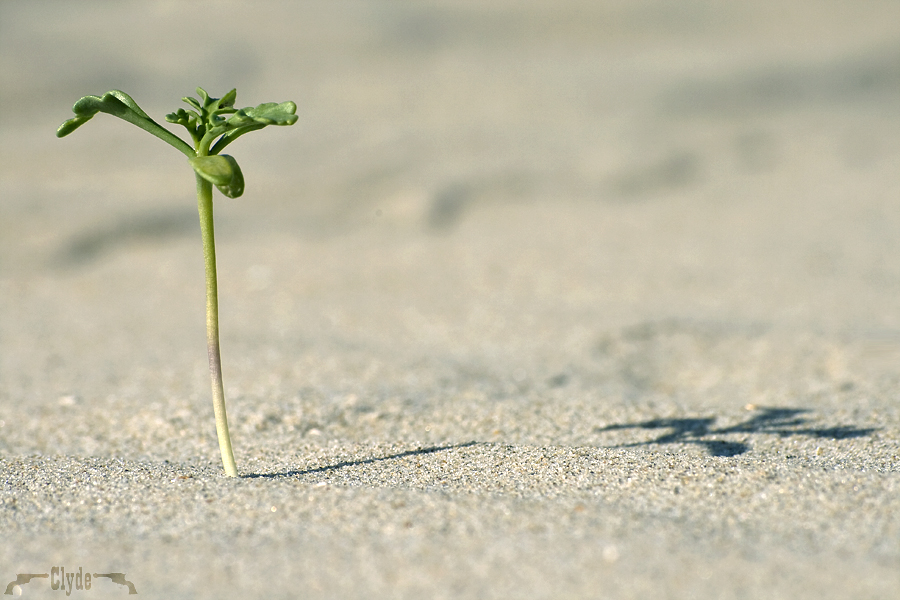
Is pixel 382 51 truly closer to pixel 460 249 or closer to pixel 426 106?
pixel 426 106

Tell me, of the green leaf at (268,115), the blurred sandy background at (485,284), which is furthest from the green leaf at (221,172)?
the blurred sandy background at (485,284)

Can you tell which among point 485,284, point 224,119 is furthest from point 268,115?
point 485,284

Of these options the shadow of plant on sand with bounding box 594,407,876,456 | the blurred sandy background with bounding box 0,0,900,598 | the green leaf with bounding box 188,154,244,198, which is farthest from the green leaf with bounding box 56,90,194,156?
the shadow of plant on sand with bounding box 594,407,876,456

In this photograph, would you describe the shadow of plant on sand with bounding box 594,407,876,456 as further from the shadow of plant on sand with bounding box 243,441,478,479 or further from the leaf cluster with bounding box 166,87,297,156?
the leaf cluster with bounding box 166,87,297,156

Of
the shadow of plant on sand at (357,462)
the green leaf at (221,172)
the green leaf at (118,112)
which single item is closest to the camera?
the green leaf at (221,172)

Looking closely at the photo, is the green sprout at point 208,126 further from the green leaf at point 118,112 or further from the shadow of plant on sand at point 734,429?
the shadow of plant on sand at point 734,429

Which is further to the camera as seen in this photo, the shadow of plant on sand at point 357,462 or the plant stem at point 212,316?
the shadow of plant on sand at point 357,462

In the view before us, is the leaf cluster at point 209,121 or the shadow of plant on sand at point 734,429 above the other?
the leaf cluster at point 209,121

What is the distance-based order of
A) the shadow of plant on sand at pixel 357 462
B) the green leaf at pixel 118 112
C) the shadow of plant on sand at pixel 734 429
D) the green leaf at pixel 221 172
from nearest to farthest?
the green leaf at pixel 221 172, the green leaf at pixel 118 112, the shadow of plant on sand at pixel 357 462, the shadow of plant on sand at pixel 734 429
